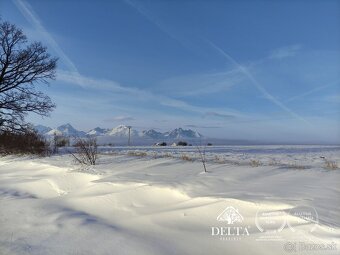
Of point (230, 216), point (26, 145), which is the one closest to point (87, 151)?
point (230, 216)

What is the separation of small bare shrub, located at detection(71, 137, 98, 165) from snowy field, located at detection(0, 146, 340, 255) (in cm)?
251

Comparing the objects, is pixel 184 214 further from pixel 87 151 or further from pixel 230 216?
pixel 87 151

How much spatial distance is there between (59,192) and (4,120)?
17105 millimetres

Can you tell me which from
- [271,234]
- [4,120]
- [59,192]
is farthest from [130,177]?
[4,120]

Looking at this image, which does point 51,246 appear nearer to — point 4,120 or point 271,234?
point 271,234

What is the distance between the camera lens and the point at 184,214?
18.4ft

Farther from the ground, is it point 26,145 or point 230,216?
point 26,145

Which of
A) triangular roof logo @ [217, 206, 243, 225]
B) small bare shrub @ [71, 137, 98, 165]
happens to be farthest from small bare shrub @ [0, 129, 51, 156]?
triangular roof logo @ [217, 206, 243, 225]

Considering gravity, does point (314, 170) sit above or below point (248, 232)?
above

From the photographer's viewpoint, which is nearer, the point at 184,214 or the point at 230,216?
the point at 230,216

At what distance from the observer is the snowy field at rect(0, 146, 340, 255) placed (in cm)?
448

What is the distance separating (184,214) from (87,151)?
22.7 ft

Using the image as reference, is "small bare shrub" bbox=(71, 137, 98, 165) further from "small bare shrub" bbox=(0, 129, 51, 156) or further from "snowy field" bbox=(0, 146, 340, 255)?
"small bare shrub" bbox=(0, 129, 51, 156)

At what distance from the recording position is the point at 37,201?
7703mm
